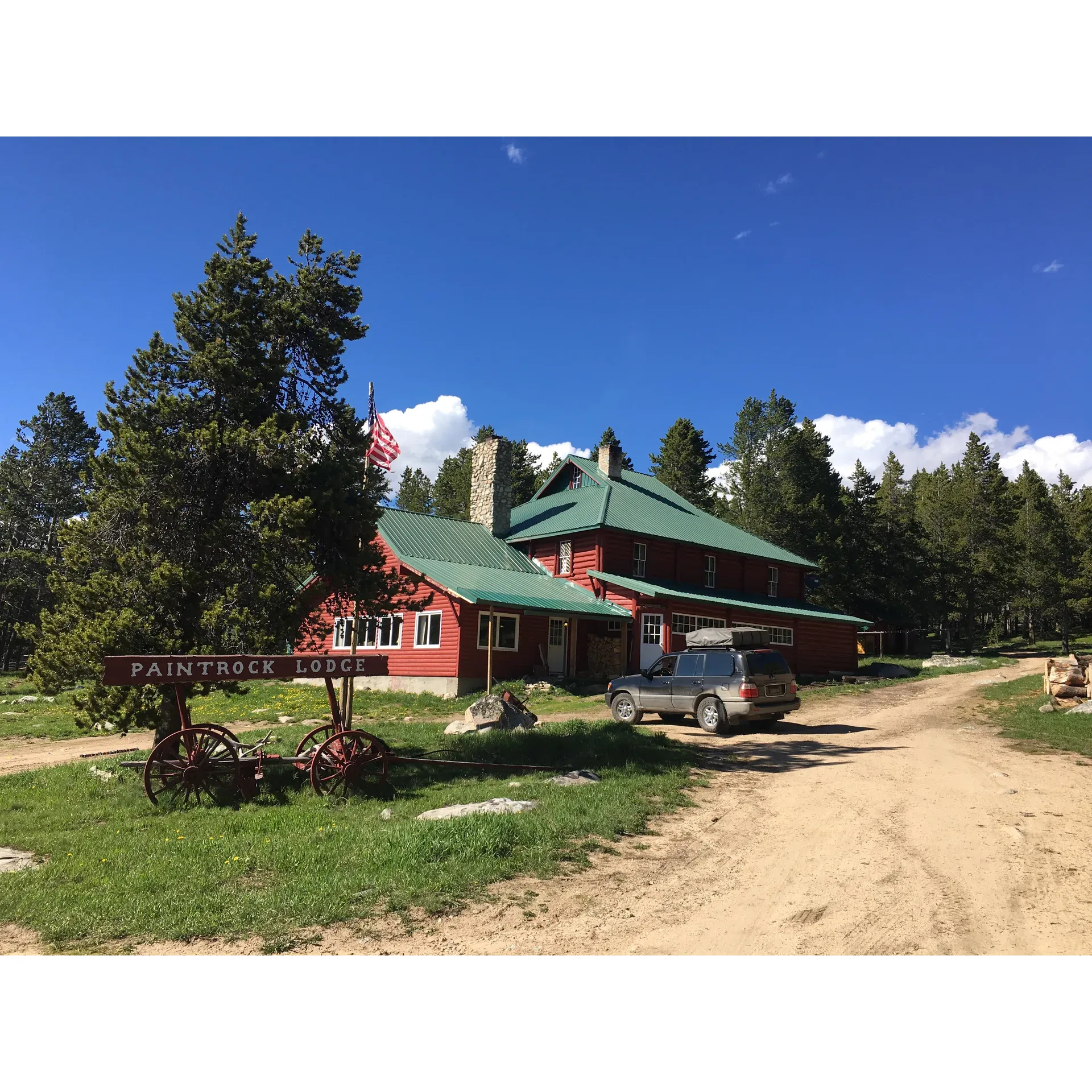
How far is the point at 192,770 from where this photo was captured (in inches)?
412

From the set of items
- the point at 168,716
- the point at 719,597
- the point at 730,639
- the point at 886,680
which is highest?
the point at 719,597

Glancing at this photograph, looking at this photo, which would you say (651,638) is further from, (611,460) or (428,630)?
(611,460)

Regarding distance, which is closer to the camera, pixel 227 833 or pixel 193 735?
pixel 227 833

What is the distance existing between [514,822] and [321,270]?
10.4 m

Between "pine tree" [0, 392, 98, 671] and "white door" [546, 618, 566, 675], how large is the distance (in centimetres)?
3542

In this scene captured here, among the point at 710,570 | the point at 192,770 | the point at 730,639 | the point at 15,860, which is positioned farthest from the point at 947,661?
the point at 15,860

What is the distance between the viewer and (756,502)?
160 ft

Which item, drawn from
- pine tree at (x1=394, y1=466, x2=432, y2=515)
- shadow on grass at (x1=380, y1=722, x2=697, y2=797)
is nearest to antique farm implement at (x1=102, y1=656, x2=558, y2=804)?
shadow on grass at (x1=380, y1=722, x2=697, y2=797)

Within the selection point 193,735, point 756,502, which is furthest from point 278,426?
point 756,502

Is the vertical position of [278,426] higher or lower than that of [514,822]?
higher

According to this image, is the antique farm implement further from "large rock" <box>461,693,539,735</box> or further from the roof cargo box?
the roof cargo box

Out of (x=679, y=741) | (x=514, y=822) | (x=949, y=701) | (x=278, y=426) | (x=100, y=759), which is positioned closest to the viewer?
(x=514, y=822)

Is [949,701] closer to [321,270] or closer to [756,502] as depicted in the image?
[321,270]

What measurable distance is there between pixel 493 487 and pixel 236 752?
24.3 metres
